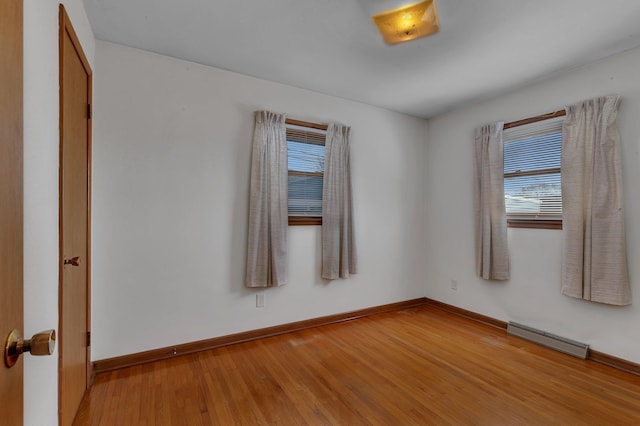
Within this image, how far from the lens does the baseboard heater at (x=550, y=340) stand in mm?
2500

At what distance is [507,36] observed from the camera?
211 cm

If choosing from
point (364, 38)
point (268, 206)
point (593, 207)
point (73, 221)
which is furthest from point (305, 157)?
point (593, 207)

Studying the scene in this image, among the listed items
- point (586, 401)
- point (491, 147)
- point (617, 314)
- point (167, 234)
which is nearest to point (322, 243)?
point (167, 234)

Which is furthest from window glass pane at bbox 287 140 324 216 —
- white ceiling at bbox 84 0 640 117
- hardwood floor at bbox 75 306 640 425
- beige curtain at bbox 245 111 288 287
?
hardwood floor at bbox 75 306 640 425

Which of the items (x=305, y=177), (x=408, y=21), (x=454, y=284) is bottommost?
(x=454, y=284)

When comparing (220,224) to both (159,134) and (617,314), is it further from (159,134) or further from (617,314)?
(617,314)

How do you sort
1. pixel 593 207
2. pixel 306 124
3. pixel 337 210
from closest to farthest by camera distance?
pixel 593 207 < pixel 306 124 < pixel 337 210

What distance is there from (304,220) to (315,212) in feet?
0.55

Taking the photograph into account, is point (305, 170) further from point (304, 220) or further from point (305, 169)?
point (304, 220)

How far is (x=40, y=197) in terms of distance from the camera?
1192 mm

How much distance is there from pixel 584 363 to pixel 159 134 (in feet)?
12.8

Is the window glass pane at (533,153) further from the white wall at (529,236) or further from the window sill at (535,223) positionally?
the window sill at (535,223)

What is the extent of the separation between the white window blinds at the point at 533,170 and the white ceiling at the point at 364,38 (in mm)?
492

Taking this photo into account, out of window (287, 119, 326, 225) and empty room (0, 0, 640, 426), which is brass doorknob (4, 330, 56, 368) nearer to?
empty room (0, 0, 640, 426)
